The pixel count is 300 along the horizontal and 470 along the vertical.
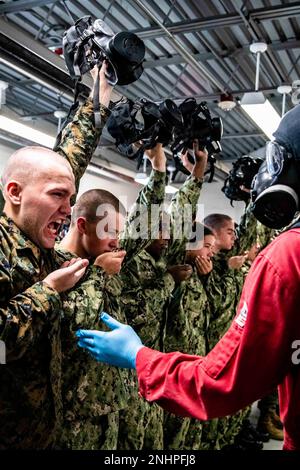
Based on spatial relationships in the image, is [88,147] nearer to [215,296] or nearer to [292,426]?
[292,426]

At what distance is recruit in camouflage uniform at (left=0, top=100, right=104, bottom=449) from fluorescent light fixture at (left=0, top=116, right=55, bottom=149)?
11.2 feet

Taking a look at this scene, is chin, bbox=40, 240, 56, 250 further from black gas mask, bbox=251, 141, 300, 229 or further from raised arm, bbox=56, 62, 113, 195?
black gas mask, bbox=251, 141, 300, 229

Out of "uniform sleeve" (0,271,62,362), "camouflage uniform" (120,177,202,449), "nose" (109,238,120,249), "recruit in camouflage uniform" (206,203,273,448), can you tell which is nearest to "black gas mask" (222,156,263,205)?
"recruit in camouflage uniform" (206,203,273,448)

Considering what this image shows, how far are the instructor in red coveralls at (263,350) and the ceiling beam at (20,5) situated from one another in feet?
14.1

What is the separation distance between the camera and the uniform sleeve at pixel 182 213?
3.10m

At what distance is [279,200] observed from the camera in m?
1.39

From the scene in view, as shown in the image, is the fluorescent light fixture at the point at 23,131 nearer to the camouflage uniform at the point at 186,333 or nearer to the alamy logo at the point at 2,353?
the camouflage uniform at the point at 186,333

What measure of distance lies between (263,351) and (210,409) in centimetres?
22

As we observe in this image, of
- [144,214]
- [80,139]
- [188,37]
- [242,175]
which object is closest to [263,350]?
[80,139]

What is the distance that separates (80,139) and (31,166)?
0.41m

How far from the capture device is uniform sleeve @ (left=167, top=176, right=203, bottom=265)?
310 cm

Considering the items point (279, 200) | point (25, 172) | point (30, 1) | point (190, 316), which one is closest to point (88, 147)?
point (25, 172)

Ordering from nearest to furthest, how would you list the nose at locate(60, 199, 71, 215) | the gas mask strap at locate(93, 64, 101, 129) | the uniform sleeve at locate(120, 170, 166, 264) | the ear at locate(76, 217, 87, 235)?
the nose at locate(60, 199, 71, 215) → the gas mask strap at locate(93, 64, 101, 129) → the ear at locate(76, 217, 87, 235) → the uniform sleeve at locate(120, 170, 166, 264)
